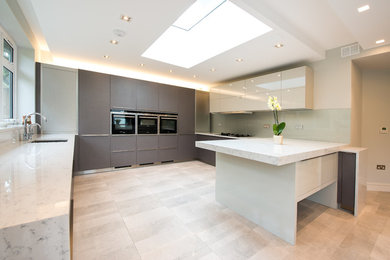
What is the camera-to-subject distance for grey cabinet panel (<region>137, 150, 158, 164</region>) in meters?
4.15

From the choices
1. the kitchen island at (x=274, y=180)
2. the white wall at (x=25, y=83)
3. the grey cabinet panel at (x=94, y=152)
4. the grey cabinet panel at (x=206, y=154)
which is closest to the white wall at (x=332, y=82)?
the kitchen island at (x=274, y=180)

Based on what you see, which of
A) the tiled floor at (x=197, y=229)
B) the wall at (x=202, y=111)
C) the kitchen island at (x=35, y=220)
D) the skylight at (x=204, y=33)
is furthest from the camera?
the wall at (x=202, y=111)

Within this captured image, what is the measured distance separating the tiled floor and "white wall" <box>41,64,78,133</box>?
4.63ft

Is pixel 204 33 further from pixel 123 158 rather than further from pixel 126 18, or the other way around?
pixel 123 158

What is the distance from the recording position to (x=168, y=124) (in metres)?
4.58

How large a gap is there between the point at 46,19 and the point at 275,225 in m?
3.47

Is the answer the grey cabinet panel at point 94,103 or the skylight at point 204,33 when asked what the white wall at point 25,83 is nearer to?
the grey cabinet panel at point 94,103

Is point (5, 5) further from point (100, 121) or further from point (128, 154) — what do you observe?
point (128, 154)

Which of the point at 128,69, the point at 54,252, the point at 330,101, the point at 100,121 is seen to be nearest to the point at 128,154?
the point at 100,121

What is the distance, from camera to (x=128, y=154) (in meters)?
4.01

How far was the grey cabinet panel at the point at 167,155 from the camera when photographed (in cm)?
444

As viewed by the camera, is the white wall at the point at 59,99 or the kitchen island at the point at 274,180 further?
the white wall at the point at 59,99

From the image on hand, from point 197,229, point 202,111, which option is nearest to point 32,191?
point 197,229

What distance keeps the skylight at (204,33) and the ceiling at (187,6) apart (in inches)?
5.7
